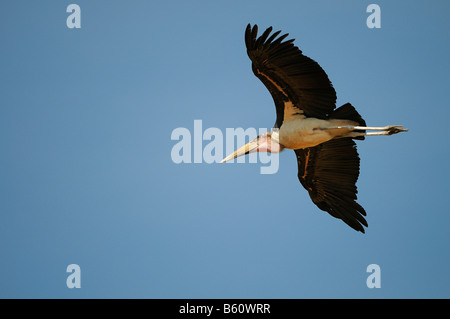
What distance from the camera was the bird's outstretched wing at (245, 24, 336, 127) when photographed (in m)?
12.0

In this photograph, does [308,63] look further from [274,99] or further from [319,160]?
[319,160]

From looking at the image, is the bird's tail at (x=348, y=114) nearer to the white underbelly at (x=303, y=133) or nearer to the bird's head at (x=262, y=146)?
the white underbelly at (x=303, y=133)

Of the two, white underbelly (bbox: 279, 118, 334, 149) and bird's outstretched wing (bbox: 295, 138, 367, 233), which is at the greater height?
white underbelly (bbox: 279, 118, 334, 149)

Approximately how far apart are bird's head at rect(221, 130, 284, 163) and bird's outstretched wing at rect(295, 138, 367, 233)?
1.06 meters

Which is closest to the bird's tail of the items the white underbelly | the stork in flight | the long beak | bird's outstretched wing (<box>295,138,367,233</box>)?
the stork in flight

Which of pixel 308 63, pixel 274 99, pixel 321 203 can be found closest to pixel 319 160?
pixel 321 203

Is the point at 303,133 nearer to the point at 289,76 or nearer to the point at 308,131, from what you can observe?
the point at 308,131

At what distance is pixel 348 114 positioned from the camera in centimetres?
1277

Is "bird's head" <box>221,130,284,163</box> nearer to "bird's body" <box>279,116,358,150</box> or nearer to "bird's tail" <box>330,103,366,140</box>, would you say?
"bird's body" <box>279,116,358,150</box>

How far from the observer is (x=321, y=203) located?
14219 mm

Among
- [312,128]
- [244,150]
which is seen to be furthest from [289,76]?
[244,150]

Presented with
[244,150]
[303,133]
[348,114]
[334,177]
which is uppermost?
[348,114]

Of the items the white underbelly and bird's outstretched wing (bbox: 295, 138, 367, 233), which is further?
bird's outstretched wing (bbox: 295, 138, 367, 233)

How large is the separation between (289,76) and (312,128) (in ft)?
3.89
